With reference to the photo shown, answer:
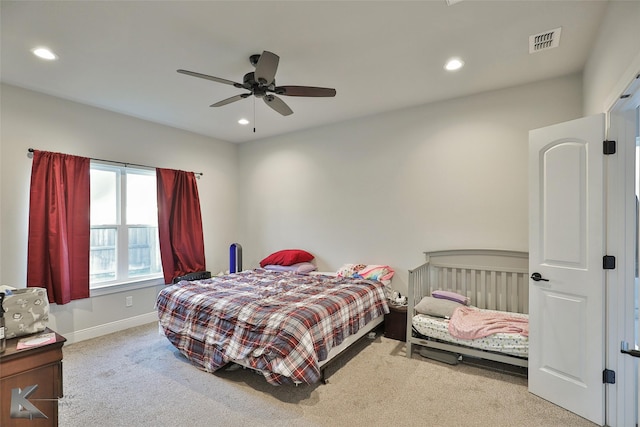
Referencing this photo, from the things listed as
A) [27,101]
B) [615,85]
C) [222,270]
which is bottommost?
[222,270]

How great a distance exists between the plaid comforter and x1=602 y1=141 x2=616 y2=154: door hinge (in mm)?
2284

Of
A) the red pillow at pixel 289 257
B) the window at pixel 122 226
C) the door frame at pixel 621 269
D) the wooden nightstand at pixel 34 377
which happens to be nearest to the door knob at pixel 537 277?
the door frame at pixel 621 269

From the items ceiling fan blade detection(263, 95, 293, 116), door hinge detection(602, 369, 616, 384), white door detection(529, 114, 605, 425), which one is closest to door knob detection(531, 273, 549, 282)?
white door detection(529, 114, 605, 425)

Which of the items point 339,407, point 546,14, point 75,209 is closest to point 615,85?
point 546,14

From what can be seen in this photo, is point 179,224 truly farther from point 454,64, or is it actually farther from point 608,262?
point 608,262

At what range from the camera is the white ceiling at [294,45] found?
81.4 inches

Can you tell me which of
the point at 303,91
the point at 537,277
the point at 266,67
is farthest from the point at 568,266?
the point at 266,67

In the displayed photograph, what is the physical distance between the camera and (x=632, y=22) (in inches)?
63.6

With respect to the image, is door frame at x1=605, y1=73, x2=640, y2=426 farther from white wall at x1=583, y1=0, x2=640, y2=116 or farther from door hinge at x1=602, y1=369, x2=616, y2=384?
white wall at x1=583, y1=0, x2=640, y2=116

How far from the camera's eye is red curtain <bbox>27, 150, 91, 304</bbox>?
3262 mm

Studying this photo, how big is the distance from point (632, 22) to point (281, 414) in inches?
125

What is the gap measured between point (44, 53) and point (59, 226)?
1.80m

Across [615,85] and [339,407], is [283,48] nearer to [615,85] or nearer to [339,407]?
[615,85]

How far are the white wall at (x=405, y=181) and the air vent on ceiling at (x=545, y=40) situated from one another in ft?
2.49
